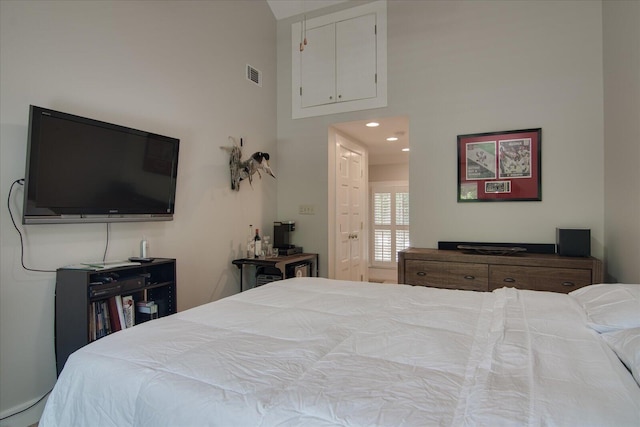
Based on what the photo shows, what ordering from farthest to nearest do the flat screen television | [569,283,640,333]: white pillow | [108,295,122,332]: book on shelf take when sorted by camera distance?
[108,295,122,332]: book on shelf < the flat screen television < [569,283,640,333]: white pillow

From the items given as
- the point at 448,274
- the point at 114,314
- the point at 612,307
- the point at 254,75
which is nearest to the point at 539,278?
the point at 448,274

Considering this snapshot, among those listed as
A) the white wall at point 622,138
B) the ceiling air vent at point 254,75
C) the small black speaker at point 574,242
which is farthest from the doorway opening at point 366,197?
the small black speaker at point 574,242

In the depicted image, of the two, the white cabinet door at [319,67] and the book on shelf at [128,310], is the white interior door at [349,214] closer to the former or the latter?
the white cabinet door at [319,67]

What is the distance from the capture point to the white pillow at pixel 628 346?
0.94m

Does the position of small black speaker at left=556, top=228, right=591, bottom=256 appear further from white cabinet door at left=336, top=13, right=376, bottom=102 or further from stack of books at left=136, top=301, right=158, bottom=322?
stack of books at left=136, top=301, right=158, bottom=322

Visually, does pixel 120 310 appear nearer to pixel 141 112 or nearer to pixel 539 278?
pixel 141 112

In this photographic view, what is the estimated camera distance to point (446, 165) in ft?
11.7

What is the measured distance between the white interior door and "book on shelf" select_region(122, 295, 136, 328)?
244cm

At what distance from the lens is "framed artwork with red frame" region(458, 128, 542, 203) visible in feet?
10.6

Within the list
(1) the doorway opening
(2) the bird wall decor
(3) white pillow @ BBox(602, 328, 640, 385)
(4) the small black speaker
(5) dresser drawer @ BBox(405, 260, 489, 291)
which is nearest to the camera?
(3) white pillow @ BBox(602, 328, 640, 385)

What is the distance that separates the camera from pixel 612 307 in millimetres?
1342

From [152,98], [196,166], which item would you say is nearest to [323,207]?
[196,166]

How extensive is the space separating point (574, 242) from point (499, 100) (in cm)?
146

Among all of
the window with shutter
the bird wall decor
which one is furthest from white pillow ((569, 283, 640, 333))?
the window with shutter
